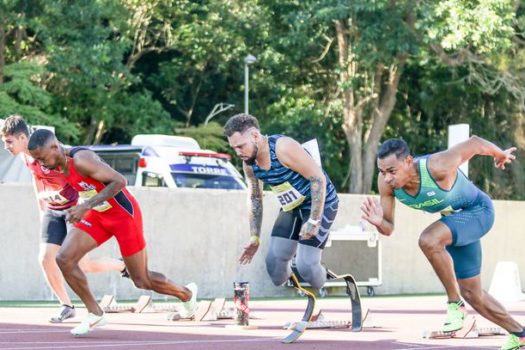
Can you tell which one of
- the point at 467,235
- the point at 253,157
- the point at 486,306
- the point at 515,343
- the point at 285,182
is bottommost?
the point at 515,343

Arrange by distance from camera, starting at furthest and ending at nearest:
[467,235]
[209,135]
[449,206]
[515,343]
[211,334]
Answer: [209,135]
[211,334]
[449,206]
[467,235]
[515,343]

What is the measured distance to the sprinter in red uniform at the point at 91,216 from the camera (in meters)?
10.0

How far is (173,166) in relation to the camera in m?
23.3

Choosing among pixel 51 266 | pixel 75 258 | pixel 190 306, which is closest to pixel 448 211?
pixel 75 258

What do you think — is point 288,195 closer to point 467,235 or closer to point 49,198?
point 467,235

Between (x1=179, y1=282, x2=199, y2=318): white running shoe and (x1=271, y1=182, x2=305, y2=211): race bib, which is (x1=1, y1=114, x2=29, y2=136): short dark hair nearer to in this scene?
(x1=179, y1=282, x2=199, y2=318): white running shoe

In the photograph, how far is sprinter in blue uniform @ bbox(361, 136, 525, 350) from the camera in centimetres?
895

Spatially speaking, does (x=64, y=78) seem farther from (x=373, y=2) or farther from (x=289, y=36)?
(x=373, y=2)

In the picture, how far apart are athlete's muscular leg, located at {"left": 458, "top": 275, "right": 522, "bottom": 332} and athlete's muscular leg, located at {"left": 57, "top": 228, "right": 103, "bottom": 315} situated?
3.37m

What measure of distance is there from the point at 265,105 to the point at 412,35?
26.6 ft

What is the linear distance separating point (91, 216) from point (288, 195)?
68.8 inches

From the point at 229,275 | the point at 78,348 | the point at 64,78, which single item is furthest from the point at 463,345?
the point at 64,78

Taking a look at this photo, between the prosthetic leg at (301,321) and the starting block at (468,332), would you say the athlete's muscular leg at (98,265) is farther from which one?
the starting block at (468,332)

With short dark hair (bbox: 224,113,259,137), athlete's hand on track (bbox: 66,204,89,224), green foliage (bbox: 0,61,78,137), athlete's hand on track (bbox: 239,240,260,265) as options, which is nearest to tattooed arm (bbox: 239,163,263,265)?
athlete's hand on track (bbox: 239,240,260,265)
